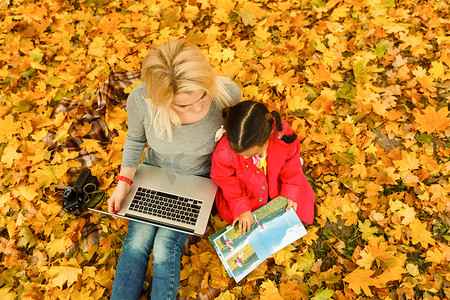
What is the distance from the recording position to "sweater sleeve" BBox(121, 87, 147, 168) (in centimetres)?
193

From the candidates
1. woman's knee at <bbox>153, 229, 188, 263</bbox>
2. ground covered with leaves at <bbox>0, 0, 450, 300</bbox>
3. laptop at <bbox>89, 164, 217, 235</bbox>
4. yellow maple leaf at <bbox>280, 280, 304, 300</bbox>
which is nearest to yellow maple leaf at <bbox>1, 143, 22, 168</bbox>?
ground covered with leaves at <bbox>0, 0, 450, 300</bbox>

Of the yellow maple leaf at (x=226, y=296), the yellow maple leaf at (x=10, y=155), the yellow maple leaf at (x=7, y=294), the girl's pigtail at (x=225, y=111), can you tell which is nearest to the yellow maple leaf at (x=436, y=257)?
the yellow maple leaf at (x=226, y=296)

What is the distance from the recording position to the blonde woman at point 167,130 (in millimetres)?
1563

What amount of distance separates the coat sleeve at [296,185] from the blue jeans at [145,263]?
3.08ft

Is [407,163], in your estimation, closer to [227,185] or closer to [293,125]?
[293,125]

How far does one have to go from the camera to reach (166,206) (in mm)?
2162

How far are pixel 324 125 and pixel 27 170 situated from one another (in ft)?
10.4

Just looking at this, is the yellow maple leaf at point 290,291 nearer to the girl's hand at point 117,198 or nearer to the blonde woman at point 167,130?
the blonde woman at point 167,130

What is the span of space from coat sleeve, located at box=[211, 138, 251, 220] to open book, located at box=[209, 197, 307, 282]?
162mm

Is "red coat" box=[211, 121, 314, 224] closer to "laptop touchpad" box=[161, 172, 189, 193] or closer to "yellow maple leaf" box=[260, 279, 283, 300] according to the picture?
"laptop touchpad" box=[161, 172, 189, 193]

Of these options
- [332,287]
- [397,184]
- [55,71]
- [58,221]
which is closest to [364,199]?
[397,184]

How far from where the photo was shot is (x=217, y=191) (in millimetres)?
2406

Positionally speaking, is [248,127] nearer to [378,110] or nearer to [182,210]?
[182,210]

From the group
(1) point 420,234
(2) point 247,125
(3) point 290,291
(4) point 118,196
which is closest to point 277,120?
(2) point 247,125
